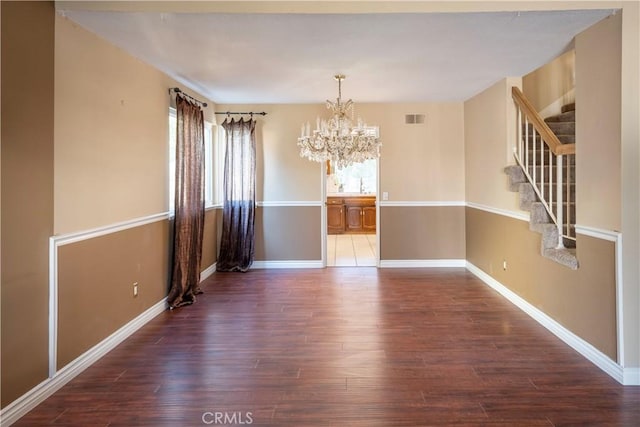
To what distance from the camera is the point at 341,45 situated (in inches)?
126

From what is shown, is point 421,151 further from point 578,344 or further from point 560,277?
point 578,344

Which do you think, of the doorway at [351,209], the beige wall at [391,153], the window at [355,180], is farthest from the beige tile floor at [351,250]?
the window at [355,180]

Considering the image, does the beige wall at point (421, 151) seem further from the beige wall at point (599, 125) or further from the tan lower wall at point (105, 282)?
the tan lower wall at point (105, 282)

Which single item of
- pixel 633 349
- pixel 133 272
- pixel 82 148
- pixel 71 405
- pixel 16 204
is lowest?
pixel 71 405

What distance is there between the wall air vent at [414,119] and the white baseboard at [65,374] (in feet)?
14.4

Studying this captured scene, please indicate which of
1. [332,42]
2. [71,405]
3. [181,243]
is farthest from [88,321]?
[332,42]

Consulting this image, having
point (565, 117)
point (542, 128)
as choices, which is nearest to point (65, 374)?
point (542, 128)

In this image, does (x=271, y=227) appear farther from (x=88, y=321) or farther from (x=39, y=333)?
(x=39, y=333)

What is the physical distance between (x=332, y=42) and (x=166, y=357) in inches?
107

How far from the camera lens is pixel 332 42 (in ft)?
10.3

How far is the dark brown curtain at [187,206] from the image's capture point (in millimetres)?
4133

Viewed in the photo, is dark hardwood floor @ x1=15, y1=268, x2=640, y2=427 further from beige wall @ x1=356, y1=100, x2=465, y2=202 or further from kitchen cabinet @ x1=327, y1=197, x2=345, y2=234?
kitchen cabinet @ x1=327, y1=197, x2=345, y2=234

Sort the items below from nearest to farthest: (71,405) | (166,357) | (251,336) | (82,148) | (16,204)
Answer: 1. (16,204)
2. (71,405)
3. (82,148)
4. (166,357)
5. (251,336)

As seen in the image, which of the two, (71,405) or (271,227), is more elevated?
(271,227)
